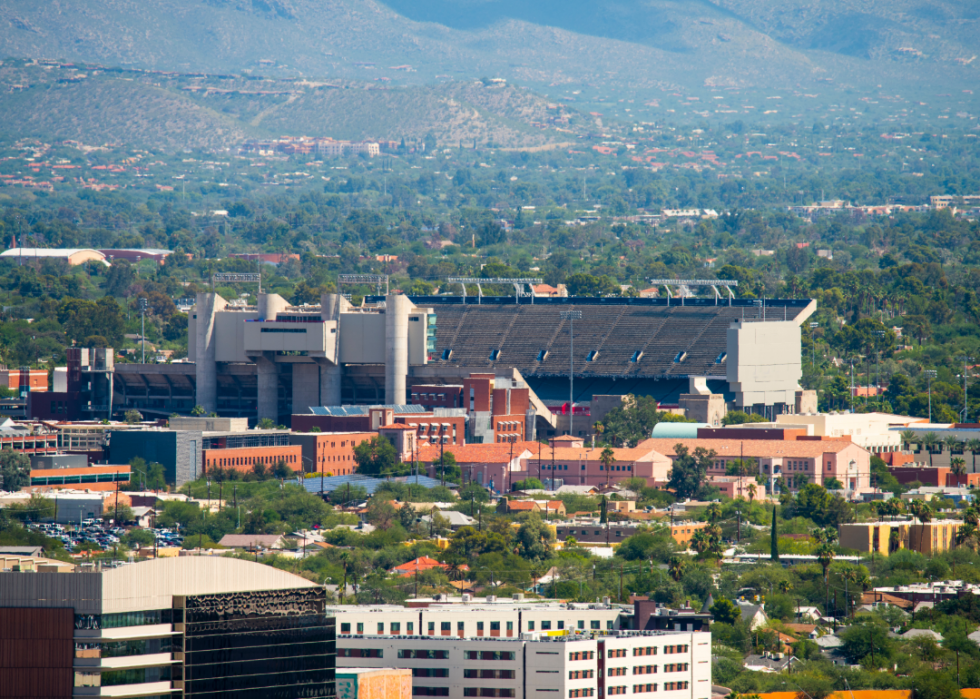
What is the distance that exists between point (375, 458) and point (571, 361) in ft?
77.0

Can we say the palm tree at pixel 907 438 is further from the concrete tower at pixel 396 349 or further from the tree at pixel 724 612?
the tree at pixel 724 612

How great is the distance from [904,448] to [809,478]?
49.4ft

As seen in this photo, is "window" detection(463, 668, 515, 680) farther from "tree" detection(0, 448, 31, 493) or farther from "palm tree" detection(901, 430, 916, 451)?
"palm tree" detection(901, 430, 916, 451)

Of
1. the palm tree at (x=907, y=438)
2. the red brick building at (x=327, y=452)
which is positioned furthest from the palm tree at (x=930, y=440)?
the red brick building at (x=327, y=452)

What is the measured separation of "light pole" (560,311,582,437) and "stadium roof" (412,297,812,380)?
373mm

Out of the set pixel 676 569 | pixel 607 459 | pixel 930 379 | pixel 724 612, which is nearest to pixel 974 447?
pixel 607 459

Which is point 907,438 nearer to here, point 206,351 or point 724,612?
point 206,351

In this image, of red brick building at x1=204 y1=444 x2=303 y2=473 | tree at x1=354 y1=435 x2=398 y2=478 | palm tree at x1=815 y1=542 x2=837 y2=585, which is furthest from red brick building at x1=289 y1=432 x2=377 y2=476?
palm tree at x1=815 y1=542 x2=837 y2=585

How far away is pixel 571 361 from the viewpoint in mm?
146875

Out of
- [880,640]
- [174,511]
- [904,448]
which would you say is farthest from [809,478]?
[880,640]

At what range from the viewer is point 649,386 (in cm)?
14900

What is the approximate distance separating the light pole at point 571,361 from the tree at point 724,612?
58.4 metres

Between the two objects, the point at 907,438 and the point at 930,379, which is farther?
the point at 930,379

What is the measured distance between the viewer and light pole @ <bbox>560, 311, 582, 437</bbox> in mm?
142625
